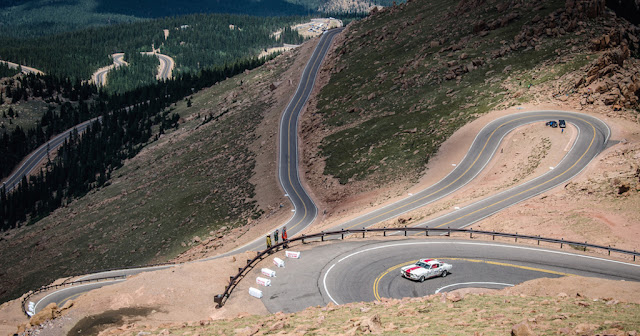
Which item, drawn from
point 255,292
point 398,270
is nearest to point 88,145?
point 255,292

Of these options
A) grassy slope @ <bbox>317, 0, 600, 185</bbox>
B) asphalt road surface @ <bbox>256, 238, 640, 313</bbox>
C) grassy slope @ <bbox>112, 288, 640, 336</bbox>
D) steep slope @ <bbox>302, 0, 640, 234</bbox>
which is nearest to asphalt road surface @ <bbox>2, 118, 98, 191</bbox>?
steep slope @ <bbox>302, 0, 640, 234</bbox>

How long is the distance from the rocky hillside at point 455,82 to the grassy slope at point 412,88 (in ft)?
0.82

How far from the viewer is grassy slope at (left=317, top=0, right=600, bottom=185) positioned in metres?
76.9

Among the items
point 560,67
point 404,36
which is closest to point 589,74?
point 560,67

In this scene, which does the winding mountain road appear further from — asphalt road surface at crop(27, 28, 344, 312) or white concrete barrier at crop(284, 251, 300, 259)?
asphalt road surface at crop(27, 28, 344, 312)

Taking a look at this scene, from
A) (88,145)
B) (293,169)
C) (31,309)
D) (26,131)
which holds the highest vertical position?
(293,169)

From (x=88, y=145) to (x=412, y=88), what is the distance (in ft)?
371

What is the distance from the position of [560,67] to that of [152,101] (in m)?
141

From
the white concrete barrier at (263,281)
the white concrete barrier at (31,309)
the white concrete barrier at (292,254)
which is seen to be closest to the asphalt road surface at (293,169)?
the white concrete barrier at (31,309)

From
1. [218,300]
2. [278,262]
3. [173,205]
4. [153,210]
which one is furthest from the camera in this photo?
[153,210]

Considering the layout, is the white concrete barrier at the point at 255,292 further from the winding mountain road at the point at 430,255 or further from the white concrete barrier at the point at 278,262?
the white concrete barrier at the point at 278,262

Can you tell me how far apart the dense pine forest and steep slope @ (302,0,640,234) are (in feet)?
206

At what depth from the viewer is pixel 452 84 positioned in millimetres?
90688

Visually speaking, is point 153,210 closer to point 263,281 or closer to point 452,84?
point 452,84
